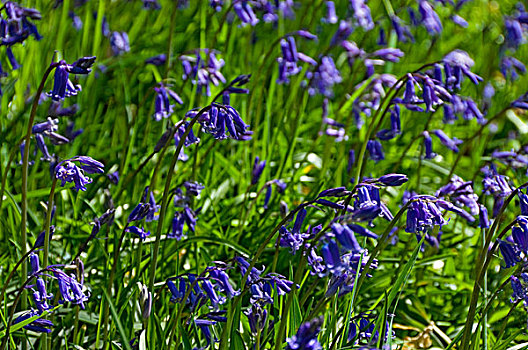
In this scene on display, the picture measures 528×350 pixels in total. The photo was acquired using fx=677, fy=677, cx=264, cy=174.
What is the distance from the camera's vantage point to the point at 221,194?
14.4 feet

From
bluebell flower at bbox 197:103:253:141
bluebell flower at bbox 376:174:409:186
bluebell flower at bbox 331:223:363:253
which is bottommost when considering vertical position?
bluebell flower at bbox 376:174:409:186

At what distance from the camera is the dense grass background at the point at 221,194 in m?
2.87

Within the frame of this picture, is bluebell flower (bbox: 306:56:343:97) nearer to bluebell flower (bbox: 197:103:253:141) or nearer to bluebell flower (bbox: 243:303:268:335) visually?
bluebell flower (bbox: 197:103:253:141)

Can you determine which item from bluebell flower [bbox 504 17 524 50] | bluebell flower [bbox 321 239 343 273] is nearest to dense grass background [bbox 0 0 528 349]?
bluebell flower [bbox 321 239 343 273]

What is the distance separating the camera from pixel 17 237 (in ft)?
11.5

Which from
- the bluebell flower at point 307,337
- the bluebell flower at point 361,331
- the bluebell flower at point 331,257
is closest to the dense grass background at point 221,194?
the bluebell flower at point 361,331

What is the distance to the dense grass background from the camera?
287 cm

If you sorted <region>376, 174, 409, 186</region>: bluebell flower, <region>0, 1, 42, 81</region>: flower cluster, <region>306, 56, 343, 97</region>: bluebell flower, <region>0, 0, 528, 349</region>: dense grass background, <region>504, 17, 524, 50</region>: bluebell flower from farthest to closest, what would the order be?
<region>504, 17, 524, 50</region>: bluebell flower → <region>306, 56, 343, 97</region>: bluebell flower → <region>0, 1, 42, 81</region>: flower cluster → <region>0, 0, 528, 349</region>: dense grass background → <region>376, 174, 409, 186</region>: bluebell flower

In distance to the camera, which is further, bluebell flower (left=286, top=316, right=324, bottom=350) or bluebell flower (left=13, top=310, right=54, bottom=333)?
bluebell flower (left=13, top=310, right=54, bottom=333)

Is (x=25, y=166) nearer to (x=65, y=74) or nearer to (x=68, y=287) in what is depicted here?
(x=65, y=74)

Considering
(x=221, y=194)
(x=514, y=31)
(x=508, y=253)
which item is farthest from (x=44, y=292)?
(x=514, y=31)

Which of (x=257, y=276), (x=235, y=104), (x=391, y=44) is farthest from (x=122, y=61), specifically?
(x=257, y=276)

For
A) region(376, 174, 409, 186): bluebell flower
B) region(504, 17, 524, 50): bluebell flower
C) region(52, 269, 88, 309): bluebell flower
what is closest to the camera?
region(376, 174, 409, 186): bluebell flower

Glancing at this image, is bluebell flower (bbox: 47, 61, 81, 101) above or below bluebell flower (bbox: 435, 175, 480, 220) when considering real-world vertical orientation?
above
